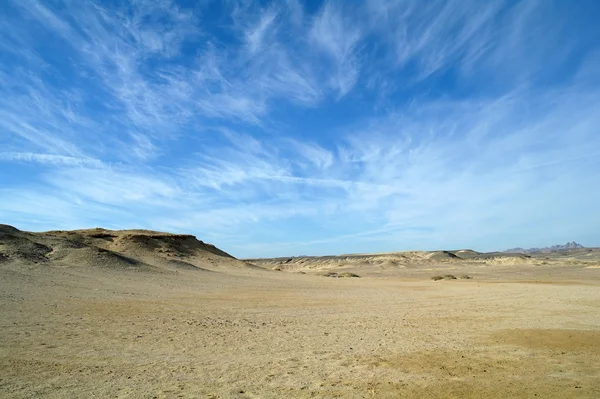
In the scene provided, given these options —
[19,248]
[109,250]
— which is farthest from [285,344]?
[109,250]

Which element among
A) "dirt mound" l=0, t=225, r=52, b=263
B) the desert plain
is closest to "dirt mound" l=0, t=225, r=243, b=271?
"dirt mound" l=0, t=225, r=52, b=263

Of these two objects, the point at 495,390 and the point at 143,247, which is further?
the point at 143,247

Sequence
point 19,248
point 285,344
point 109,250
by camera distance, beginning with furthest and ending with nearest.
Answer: point 109,250 < point 19,248 < point 285,344

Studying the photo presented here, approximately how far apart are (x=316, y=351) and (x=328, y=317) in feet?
19.0

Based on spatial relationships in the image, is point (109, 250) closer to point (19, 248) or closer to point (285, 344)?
point (19, 248)

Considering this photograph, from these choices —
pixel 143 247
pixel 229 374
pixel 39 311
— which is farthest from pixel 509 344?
pixel 143 247

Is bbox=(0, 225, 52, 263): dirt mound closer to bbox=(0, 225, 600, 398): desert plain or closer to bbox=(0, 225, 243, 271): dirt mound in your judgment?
bbox=(0, 225, 243, 271): dirt mound

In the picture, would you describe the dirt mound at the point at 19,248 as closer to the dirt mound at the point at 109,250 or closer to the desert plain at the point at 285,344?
the dirt mound at the point at 109,250

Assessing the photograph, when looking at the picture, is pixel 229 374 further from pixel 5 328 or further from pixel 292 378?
pixel 5 328

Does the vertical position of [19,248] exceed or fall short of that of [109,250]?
it falls short

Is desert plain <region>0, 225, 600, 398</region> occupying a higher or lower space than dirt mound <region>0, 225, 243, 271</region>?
lower

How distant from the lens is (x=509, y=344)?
11.4 meters

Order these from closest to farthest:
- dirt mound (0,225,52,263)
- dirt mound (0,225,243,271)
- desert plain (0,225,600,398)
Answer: desert plain (0,225,600,398) → dirt mound (0,225,52,263) → dirt mound (0,225,243,271)

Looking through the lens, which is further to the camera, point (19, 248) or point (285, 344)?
point (19, 248)
